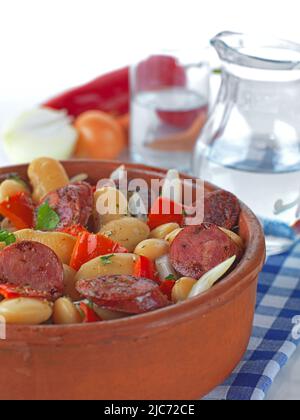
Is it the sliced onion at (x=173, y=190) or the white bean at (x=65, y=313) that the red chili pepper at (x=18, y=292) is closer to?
the white bean at (x=65, y=313)

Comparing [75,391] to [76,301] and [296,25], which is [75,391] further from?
[296,25]

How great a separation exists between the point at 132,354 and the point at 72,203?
344 millimetres

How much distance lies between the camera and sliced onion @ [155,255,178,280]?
3.56 feet

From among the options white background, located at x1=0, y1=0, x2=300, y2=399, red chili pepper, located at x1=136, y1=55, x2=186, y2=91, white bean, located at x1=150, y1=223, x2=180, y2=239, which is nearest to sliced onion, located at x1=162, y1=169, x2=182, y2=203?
white bean, located at x1=150, y1=223, x2=180, y2=239

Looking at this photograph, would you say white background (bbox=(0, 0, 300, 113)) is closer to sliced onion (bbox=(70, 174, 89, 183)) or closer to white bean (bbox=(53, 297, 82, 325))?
sliced onion (bbox=(70, 174, 89, 183))

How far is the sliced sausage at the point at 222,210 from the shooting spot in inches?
48.1

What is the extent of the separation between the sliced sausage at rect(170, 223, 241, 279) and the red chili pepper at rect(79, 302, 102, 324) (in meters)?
0.16

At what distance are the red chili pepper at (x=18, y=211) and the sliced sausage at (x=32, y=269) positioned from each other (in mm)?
208

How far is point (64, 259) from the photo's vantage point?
1.12 metres

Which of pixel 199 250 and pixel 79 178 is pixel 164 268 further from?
pixel 79 178

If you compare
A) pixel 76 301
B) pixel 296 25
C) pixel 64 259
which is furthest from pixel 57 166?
pixel 296 25

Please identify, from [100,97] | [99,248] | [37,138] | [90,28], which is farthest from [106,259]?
[90,28]

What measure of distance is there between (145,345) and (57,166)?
1.61ft

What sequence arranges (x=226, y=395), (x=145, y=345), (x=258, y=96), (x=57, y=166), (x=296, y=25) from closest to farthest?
(x=145, y=345)
(x=226, y=395)
(x=57, y=166)
(x=258, y=96)
(x=296, y=25)
